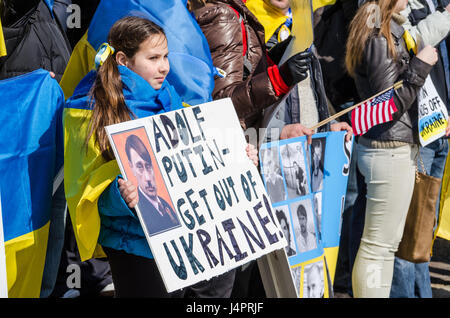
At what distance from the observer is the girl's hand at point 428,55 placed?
3.42 metres

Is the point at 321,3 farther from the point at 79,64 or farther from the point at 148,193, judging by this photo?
the point at 148,193

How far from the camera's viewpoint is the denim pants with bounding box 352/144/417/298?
3498 mm

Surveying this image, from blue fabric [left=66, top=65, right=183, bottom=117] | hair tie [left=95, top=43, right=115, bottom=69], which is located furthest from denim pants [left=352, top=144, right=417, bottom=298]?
hair tie [left=95, top=43, right=115, bottom=69]

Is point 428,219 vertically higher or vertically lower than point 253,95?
lower

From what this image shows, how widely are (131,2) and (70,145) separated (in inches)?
31.0

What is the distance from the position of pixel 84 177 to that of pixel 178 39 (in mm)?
854

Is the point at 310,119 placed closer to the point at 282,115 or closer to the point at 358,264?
the point at 282,115

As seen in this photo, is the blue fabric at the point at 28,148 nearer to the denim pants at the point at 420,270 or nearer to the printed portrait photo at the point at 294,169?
the printed portrait photo at the point at 294,169

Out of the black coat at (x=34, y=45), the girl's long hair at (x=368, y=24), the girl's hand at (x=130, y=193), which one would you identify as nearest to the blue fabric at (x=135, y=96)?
the girl's hand at (x=130, y=193)

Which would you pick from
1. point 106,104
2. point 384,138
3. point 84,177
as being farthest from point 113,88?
point 384,138
